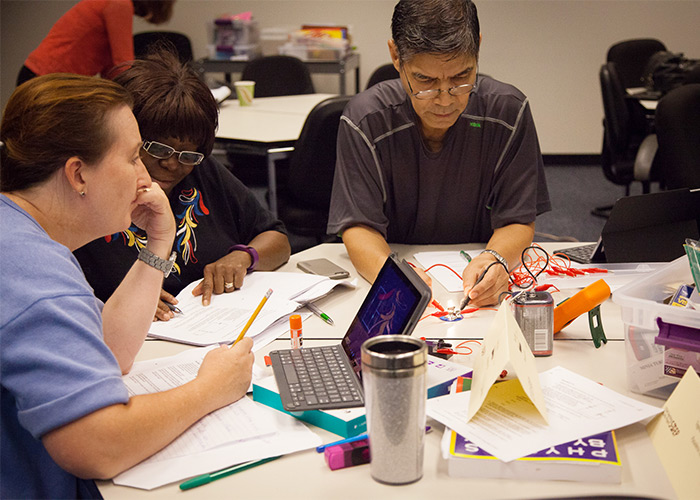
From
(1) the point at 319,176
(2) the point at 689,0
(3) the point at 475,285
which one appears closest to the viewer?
(3) the point at 475,285

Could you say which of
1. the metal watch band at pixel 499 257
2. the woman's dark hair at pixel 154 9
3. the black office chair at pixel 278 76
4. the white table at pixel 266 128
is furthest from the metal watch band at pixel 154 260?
the black office chair at pixel 278 76

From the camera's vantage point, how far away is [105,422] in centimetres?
89

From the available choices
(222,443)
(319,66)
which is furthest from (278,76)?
(222,443)

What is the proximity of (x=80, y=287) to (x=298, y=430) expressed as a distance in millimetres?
382

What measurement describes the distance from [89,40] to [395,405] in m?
3.30

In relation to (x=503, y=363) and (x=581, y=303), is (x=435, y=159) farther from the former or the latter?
(x=503, y=363)

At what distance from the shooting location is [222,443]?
1.00 m

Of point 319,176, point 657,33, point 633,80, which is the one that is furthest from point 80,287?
→ point 657,33

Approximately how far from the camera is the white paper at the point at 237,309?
4.55ft

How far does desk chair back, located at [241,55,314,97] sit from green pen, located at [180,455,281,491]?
12.1ft

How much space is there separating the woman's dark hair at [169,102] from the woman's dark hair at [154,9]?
6.84ft

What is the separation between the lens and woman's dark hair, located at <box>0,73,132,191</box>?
3.37 ft

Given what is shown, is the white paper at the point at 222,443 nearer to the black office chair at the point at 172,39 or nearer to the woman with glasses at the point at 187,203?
the woman with glasses at the point at 187,203

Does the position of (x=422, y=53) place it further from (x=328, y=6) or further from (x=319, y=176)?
(x=328, y=6)
